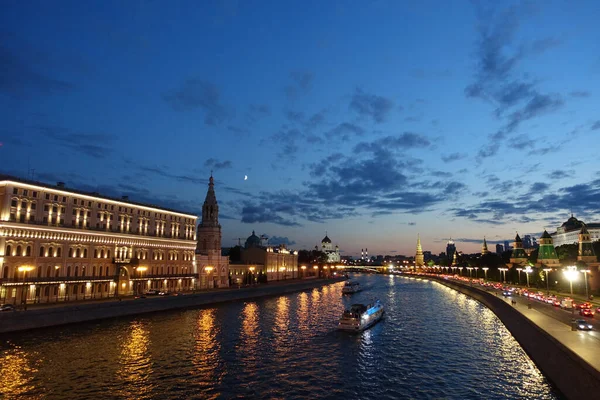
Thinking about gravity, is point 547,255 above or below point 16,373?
above

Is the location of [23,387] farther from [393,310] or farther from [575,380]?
[393,310]

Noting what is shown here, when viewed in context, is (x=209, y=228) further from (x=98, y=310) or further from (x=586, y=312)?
(x=586, y=312)

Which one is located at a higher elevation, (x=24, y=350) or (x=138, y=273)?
(x=138, y=273)

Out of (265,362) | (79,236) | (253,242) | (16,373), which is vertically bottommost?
(265,362)

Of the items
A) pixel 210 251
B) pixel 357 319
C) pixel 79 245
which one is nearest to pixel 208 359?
pixel 357 319

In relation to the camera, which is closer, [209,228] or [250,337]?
[250,337]

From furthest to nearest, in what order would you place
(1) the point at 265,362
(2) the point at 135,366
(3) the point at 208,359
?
(3) the point at 208,359 < (1) the point at 265,362 < (2) the point at 135,366

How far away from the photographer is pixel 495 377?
3569 centimetres

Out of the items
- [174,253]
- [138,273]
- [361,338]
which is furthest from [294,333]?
[174,253]

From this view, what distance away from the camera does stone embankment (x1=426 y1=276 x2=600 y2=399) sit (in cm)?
2695

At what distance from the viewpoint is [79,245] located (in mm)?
76438

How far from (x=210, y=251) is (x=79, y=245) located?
46754 mm

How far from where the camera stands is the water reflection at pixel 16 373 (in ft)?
99.2

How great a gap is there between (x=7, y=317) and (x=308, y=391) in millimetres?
40640
